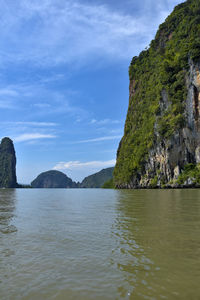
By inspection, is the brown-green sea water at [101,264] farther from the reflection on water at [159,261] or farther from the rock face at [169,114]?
the rock face at [169,114]

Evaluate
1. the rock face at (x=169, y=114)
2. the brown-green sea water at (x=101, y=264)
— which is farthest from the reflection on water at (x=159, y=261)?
the rock face at (x=169, y=114)

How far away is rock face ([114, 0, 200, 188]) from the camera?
64.5 meters

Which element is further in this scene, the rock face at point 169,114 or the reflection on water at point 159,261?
the rock face at point 169,114

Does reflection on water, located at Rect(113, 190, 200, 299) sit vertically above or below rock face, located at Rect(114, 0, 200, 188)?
below

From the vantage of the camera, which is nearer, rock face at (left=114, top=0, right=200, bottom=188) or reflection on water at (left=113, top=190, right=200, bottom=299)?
reflection on water at (left=113, top=190, right=200, bottom=299)

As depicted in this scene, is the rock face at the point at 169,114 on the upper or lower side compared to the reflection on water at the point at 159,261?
upper

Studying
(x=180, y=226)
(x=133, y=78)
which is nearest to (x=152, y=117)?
(x=133, y=78)

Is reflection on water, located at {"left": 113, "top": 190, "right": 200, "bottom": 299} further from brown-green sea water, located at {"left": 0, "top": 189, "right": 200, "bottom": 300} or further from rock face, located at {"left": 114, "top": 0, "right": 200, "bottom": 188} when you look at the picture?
rock face, located at {"left": 114, "top": 0, "right": 200, "bottom": 188}

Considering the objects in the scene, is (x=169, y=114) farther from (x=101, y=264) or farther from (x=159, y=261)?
(x=101, y=264)

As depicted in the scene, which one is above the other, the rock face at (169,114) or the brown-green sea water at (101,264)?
the rock face at (169,114)

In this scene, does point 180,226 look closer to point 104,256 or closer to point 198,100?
point 104,256

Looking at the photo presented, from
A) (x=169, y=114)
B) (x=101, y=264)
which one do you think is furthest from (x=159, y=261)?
(x=169, y=114)

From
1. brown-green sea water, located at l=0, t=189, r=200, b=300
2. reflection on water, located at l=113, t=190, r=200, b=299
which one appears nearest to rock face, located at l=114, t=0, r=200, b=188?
reflection on water, located at l=113, t=190, r=200, b=299

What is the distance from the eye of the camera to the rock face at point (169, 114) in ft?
212
